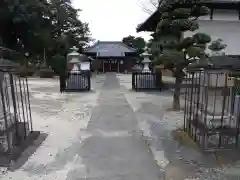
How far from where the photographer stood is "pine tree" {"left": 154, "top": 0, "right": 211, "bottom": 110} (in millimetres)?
7230

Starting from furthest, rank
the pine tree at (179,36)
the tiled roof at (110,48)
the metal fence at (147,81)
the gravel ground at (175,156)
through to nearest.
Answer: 1. the tiled roof at (110,48)
2. the metal fence at (147,81)
3. the pine tree at (179,36)
4. the gravel ground at (175,156)

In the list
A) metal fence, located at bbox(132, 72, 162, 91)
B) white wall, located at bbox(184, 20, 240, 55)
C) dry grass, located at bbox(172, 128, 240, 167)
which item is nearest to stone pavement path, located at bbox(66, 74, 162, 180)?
dry grass, located at bbox(172, 128, 240, 167)

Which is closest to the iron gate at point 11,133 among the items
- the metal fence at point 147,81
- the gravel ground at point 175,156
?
the gravel ground at point 175,156

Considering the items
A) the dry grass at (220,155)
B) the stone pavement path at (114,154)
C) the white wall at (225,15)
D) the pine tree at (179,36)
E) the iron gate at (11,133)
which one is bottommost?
the stone pavement path at (114,154)

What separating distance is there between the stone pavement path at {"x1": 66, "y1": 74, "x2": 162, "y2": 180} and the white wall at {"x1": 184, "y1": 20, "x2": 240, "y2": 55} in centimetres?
792

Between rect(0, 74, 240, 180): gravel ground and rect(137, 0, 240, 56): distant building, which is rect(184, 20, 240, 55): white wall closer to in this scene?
rect(137, 0, 240, 56): distant building

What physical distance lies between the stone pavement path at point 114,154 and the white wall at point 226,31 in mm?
7924

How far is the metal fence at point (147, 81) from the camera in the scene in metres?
13.2

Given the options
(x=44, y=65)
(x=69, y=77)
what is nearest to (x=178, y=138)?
(x=69, y=77)

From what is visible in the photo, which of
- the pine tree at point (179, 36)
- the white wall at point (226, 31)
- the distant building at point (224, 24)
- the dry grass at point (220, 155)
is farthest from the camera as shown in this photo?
the white wall at point (226, 31)

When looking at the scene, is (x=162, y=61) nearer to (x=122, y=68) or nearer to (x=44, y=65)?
(x=44, y=65)

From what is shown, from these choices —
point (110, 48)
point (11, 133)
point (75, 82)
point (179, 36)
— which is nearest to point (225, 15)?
point (179, 36)

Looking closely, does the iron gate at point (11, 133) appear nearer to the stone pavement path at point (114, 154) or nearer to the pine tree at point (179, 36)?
the stone pavement path at point (114, 154)

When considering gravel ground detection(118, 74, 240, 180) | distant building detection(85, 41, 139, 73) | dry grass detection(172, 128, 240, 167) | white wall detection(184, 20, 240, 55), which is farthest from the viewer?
distant building detection(85, 41, 139, 73)
